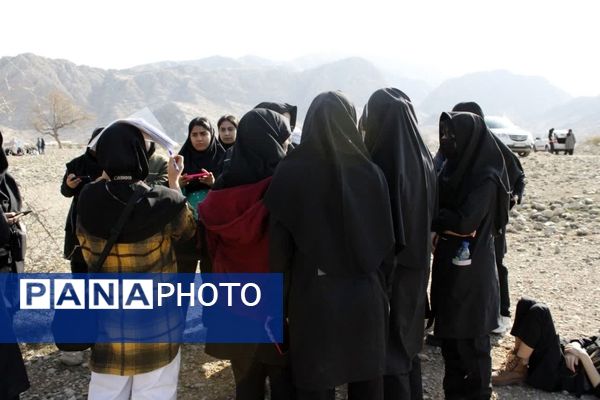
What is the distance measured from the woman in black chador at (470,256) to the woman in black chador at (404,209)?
14.9 inches

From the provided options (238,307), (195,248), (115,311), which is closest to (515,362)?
(238,307)

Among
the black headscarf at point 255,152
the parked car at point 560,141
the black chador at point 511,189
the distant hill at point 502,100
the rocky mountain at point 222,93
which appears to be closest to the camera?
the black headscarf at point 255,152

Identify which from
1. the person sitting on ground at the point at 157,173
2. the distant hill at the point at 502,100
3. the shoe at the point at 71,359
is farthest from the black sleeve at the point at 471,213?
the distant hill at the point at 502,100

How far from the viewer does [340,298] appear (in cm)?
202

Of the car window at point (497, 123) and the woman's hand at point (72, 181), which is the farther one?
the car window at point (497, 123)

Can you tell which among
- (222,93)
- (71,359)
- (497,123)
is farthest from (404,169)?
(222,93)

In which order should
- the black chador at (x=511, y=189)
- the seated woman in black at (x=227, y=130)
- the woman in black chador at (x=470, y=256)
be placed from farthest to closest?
the seated woman in black at (x=227, y=130) < the black chador at (x=511, y=189) < the woman in black chador at (x=470, y=256)

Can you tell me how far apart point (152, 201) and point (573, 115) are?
163m

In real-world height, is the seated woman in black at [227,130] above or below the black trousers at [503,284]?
above

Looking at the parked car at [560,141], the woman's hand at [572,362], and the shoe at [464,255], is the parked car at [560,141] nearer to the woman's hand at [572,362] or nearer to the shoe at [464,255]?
the woman's hand at [572,362]

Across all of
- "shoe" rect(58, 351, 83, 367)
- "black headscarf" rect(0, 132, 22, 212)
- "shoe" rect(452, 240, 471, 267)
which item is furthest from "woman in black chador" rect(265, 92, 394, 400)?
"shoe" rect(58, 351, 83, 367)

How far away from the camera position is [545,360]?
3.01 meters

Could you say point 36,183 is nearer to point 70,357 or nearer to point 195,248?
point 70,357

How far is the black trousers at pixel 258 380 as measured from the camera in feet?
7.34
